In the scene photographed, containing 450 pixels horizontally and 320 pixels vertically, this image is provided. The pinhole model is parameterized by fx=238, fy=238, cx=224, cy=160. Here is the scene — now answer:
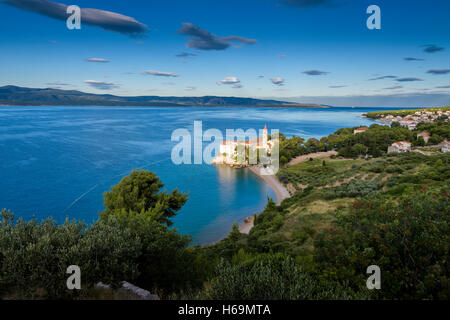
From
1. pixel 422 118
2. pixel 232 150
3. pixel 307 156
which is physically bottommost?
pixel 307 156

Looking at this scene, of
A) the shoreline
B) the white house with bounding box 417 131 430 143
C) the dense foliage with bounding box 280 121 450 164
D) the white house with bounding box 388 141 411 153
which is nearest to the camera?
the shoreline

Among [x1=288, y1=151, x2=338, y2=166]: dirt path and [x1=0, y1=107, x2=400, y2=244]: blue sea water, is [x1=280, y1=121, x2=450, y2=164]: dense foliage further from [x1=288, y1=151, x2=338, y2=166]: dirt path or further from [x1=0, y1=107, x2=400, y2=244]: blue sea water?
[x1=0, y1=107, x2=400, y2=244]: blue sea water

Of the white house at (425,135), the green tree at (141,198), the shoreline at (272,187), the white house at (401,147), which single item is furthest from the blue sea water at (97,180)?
the white house at (425,135)

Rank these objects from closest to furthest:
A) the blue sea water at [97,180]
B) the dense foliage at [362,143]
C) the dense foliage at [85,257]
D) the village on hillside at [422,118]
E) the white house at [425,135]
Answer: the dense foliage at [85,257] → the blue sea water at [97,180] → the dense foliage at [362,143] → the white house at [425,135] → the village on hillside at [422,118]

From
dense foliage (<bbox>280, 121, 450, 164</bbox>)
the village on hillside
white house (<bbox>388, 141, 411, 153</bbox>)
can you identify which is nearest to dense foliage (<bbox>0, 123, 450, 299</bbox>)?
dense foliage (<bbox>280, 121, 450, 164</bbox>)

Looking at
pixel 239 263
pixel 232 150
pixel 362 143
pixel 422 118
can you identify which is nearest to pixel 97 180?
pixel 232 150

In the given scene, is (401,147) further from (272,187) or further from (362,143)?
(272,187)

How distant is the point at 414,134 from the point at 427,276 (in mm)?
73699

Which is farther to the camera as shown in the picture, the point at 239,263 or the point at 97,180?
the point at 97,180

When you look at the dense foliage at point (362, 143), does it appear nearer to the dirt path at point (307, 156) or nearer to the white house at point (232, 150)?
the dirt path at point (307, 156)

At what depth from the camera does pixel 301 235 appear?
46.3 feet

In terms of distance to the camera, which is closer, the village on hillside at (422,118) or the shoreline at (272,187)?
the shoreline at (272,187)

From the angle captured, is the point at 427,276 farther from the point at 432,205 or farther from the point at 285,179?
the point at 285,179
